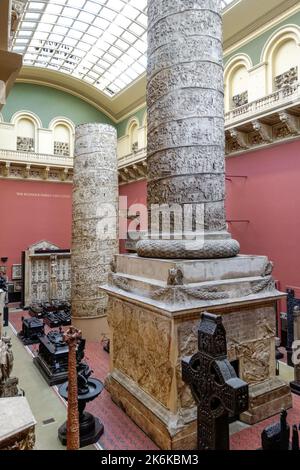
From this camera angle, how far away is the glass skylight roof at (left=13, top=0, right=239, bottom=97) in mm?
12102

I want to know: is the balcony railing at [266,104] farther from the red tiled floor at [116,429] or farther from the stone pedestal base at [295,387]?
the red tiled floor at [116,429]

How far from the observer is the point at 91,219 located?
9484mm

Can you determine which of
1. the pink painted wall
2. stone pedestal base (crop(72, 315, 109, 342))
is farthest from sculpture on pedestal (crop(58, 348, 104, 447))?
the pink painted wall

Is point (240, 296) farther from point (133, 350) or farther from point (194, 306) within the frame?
point (133, 350)

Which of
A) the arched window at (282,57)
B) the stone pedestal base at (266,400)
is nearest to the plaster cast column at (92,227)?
the arched window at (282,57)

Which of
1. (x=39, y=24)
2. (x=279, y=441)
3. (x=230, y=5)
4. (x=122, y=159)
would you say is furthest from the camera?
(x=122, y=159)

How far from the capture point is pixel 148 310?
15.3ft

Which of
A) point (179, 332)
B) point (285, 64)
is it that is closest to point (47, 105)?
point (285, 64)

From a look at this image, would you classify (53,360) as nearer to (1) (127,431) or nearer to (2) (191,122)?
(1) (127,431)

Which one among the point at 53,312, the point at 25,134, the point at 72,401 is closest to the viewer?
the point at 72,401

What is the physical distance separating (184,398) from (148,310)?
118 centimetres

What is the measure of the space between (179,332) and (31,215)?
11.9m

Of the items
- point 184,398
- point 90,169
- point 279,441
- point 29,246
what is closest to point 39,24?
point 90,169

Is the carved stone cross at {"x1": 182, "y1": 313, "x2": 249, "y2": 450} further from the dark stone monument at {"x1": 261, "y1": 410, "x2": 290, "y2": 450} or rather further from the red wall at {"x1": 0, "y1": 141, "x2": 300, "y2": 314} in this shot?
the red wall at {"x1": 0, "y1": 141, "x2": 300, "y2": 314}
